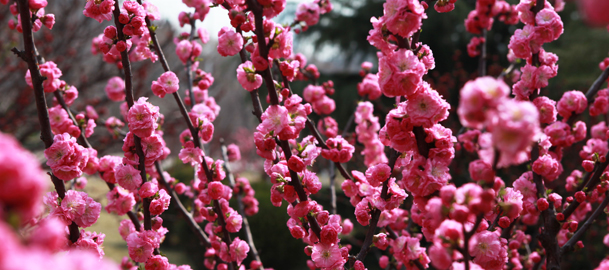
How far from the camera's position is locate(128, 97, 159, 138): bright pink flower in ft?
4.40

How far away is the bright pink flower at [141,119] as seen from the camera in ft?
4.40

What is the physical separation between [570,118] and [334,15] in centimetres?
542

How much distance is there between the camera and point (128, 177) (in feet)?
4.65

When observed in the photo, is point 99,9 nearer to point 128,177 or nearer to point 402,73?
point 128,177

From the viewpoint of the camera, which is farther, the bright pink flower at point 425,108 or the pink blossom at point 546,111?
the pink blossom at point 546,111

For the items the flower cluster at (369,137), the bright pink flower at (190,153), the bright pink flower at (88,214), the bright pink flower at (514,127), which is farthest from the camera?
the flower cluster at (369,137)

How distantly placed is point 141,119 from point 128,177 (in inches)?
9.3

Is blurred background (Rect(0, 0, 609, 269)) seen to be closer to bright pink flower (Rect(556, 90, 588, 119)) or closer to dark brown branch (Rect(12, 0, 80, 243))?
bright pink flower (Rect(556, 90, 588, 119))

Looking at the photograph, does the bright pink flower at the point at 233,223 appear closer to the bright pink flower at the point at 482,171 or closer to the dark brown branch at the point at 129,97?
the dark brown branch at the point at 129,97

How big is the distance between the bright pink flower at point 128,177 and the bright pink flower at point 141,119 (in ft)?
0.46

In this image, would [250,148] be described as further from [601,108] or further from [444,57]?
[601,108]

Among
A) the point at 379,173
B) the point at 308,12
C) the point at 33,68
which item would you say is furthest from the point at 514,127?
the point at 308,12

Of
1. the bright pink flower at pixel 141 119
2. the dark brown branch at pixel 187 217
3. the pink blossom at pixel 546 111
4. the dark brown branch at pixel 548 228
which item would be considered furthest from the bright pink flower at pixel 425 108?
the dark brown branch at pixel 187 217

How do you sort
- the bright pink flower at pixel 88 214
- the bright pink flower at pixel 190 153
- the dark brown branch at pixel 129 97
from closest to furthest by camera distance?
1. the bright pink flower at pixel 88 214
2. the dark brown branch at pixel 129 97
3. the bright pink flower at pixel 190 153
